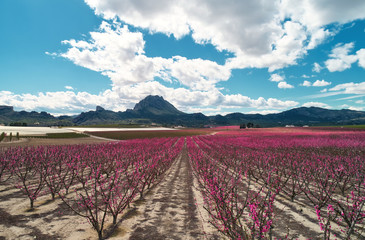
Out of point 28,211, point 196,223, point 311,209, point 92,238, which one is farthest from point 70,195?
point 311,209

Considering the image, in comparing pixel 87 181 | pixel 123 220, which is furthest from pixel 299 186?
pixel 87 181

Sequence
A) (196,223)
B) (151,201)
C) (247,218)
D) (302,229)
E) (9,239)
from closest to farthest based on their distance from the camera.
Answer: (9,239) < (302,229) < (196,223) < (247,218) < (151,201)

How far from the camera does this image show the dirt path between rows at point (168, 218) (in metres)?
5.07

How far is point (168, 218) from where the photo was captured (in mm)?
6051

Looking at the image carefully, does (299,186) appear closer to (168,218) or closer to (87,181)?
(168,218)

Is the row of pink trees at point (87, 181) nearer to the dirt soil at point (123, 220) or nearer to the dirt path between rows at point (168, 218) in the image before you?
the dirt soil at point (123, 220)

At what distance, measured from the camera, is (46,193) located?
8297 mm

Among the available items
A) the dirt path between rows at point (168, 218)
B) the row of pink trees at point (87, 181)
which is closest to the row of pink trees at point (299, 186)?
the dirt path between rows at point (168, 218)

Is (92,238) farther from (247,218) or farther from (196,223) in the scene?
(247,218)

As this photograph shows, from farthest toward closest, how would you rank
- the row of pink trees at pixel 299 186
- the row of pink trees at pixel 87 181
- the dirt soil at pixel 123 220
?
the row of pink trees at pixel 87 181
the dirt soil at pixel 123 220
the row of pink trees at pixel 299 186

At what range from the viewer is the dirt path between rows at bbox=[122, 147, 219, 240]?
16.6 feet

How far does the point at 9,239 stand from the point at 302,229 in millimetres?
8580

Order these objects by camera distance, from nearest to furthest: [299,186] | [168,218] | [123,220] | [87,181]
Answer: [123,220] < [168,218] < [299,186] < [87,181]

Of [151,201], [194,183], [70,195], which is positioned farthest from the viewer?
[194,183]
